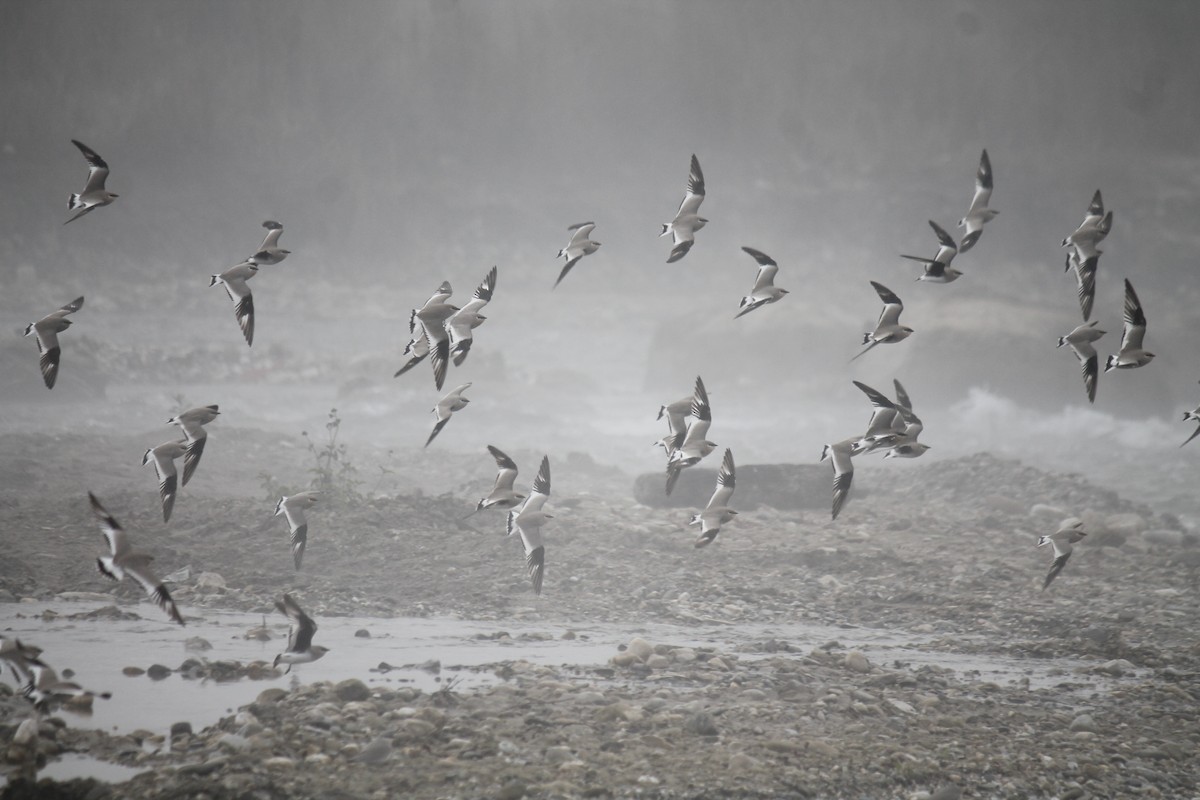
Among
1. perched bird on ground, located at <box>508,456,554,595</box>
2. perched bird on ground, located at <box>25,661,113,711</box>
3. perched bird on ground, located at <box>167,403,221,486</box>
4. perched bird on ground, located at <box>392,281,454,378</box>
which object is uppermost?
perched bird on ground, located at <box>392,281,454,378</box>

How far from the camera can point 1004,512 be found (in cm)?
877

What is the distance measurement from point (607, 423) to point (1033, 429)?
23.8 feet

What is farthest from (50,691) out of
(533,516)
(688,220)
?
(688,220)

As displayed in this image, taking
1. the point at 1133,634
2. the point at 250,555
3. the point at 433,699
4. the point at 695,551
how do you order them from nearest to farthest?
the point at 433,699 < the point at 1133,634 < the point at 250,555 < the point at 695,551

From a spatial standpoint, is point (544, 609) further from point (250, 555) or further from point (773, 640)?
point (250, 555)

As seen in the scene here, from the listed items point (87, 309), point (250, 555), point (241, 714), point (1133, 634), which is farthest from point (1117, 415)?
point (87, 309)

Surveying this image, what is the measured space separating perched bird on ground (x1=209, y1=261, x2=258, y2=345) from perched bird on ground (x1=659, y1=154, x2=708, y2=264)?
1.94m

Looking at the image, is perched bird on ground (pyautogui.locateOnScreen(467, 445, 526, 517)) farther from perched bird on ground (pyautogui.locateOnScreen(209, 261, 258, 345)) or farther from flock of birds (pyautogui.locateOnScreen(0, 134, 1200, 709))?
perched bird on ground (pyautogui.locateOnScreen(209, 261, 258, 345))

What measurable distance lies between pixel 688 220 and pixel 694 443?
110 centimetres

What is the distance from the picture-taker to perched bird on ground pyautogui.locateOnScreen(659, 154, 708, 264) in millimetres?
4578

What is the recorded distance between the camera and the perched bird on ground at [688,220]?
458cm

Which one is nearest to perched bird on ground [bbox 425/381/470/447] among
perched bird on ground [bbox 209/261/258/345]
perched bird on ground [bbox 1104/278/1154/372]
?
perched bird on ground [bbox 209/261/258/345]

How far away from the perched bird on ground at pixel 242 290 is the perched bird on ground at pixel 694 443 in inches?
80.0

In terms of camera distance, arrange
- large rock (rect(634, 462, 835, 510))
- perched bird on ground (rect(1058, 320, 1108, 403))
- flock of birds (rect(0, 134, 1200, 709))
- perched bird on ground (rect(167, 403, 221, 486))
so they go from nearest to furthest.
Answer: perched bird on ground (rect(167, 403, 221, 486)) < flock of birds (rect(0, 134, 1200, 709)) < perched bird on ground (rect(1058, 320, 1108, 403)) < large rock (rect(634, 462, 835, 510))
